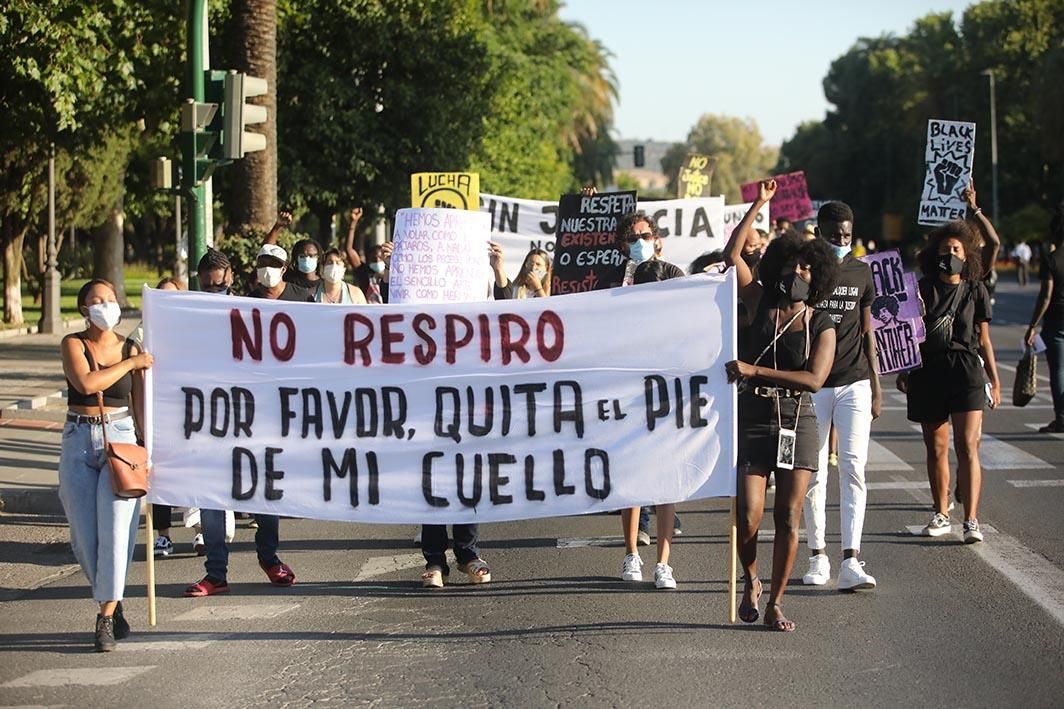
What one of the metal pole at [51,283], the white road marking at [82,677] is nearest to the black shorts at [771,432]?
the white road marking at [82,677]

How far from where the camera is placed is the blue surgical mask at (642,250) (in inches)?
357

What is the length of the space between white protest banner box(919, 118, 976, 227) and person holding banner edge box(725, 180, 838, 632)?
18.8ft

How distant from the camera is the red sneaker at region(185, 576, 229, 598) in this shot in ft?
27.4

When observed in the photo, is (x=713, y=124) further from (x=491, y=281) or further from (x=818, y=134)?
(x=491, y=281)

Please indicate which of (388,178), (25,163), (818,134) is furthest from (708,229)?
(818,134)

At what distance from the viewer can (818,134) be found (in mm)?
122000

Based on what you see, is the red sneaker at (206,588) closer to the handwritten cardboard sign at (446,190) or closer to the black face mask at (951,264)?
the black face mask at (951,264)

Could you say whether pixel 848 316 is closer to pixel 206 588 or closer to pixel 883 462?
pixel 206 588

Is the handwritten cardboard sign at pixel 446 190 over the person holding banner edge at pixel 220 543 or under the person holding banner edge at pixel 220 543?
over

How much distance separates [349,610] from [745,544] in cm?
203

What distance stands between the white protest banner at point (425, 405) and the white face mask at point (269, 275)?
119 centimetres

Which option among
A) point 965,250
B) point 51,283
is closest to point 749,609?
point 965,250

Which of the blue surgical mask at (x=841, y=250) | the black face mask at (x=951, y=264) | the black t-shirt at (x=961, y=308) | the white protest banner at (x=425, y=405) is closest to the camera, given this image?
the white protest banner at (x=425, y=405)

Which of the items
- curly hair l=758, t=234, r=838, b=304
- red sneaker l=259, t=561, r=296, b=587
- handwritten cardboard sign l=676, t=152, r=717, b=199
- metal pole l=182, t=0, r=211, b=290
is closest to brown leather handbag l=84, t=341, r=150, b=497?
red sneaker l=259, t=561, r=296, b=587
